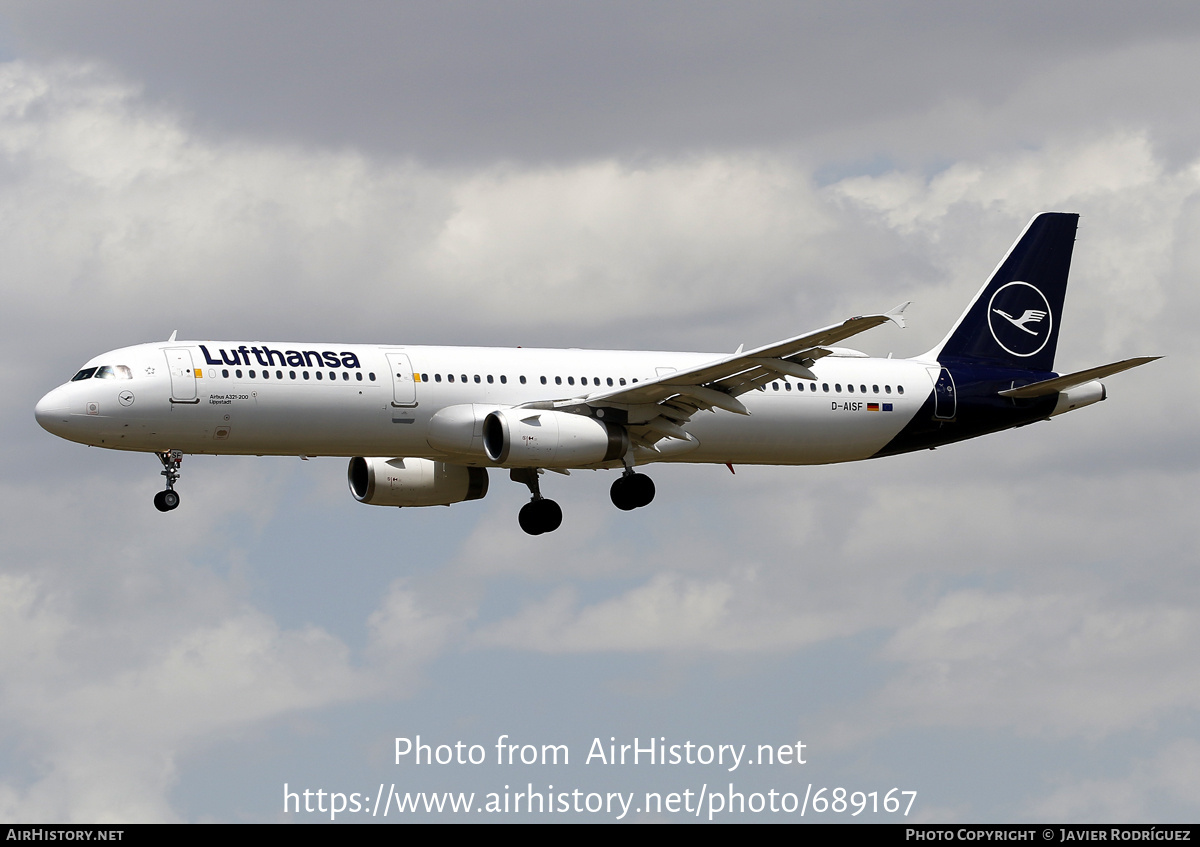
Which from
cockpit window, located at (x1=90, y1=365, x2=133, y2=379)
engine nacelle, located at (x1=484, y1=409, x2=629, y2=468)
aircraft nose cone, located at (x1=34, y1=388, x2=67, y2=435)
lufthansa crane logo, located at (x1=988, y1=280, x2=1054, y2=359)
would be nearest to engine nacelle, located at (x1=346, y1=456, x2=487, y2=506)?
engine nacelle, located at (x1=484, y1=409, x2=629, y2=468)

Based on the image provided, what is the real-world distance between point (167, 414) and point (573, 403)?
11.3 metres

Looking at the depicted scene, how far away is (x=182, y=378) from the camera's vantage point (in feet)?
157

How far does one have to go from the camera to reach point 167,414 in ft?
156

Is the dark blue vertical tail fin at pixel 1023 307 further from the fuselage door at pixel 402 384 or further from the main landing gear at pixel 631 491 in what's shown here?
the fuselage door at pixel 402 384

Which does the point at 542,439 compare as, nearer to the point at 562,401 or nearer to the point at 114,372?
the point at 562,401

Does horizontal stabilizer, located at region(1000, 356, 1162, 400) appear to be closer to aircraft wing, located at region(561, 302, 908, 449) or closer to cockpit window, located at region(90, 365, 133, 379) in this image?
aircraft wing, located at region(561, 302, 908, 449)

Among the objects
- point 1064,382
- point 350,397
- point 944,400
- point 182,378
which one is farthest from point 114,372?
point 1064,382

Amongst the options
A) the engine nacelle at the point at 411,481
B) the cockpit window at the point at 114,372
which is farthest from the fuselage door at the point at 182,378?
the engine nacelle at the point at 411,481

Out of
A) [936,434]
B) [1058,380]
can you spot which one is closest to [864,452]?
[936,434]

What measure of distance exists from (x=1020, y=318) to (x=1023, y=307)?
0.45 metres

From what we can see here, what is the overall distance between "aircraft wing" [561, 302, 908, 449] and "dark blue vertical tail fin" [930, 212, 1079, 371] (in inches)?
423

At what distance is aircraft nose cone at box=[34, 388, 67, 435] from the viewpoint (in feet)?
157

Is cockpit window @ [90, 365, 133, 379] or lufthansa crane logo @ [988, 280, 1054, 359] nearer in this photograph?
cockpit window @ [90, 365, 133, 379]

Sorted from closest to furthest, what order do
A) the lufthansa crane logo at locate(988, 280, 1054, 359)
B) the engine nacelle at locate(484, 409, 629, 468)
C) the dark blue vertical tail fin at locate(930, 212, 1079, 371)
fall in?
1. the engine nacelle at locate(484, 409, 629, 468)
2. the dark blue vertical tail fin at locate(930, 212, 1079, 371)
3. the lufthansa crane logo at locate(988, 280, 1054, 359)
